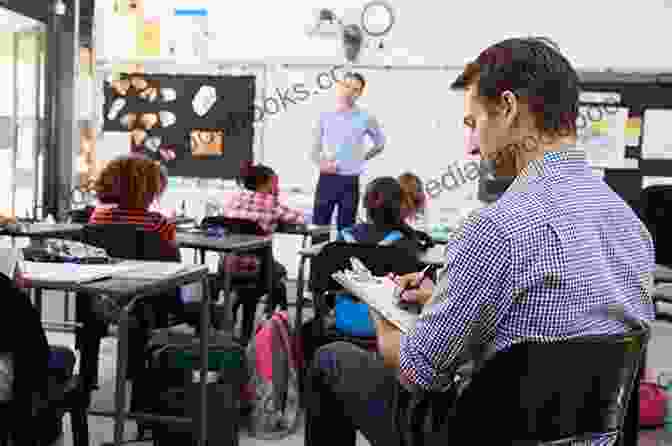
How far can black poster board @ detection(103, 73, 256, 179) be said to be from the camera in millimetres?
7004

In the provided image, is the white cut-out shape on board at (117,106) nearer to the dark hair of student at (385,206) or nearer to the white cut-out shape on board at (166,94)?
the white cut-out shape on board at (166,94)

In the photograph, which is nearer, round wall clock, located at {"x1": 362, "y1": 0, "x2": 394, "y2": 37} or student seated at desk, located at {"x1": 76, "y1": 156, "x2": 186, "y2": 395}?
student seated at desk, located at {"x1": 76, "y1": 156, "x2": 186, "y2": 395}

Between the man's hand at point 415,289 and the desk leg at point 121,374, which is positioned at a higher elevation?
the man's hand at point 415,289

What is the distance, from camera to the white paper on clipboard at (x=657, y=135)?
21.3 feet

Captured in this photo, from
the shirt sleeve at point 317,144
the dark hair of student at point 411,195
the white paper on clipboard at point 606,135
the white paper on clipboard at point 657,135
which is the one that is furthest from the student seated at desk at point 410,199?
the white paper on clipboard at point 657,135

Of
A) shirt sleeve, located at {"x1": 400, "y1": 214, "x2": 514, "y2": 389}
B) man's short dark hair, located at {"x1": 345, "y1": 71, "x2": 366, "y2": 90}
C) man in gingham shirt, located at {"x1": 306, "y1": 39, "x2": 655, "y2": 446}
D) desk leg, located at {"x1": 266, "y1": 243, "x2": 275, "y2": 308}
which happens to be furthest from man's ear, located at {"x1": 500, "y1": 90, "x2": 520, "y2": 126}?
man's short dark hair, located at {"x1": 345, "y1": 71, "x2": 366, "y2": 90}

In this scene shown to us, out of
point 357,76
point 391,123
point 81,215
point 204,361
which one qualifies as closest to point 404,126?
point 391,123

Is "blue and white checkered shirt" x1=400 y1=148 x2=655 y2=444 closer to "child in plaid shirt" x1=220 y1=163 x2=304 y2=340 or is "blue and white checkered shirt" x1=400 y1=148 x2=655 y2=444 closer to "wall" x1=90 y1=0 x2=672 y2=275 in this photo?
"child in plaid shirt" x1=220 y1=163 x2=304 y2=340

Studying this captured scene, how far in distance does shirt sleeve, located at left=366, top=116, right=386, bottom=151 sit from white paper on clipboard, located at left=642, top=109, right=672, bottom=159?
2.23 m

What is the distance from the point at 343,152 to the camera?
6.37 metres

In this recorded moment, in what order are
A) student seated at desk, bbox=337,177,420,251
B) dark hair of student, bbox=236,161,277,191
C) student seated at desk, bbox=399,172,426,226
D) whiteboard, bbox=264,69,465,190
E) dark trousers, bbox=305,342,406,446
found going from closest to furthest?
dark trousers, bbox=305,342,406,446, student seated at desk, bbox=337,177,420,251, student seated at desk, bbox=399,172,426,226, dark hair of student, bbox=236,161,277,191, whiteboard, bbox=264,69,465,190

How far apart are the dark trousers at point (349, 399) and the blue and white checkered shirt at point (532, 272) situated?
31 centimetres

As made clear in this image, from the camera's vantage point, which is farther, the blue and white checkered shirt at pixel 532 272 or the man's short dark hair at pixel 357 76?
the man's short dark hair at pixel 357 76

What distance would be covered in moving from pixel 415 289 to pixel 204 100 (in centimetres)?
563
